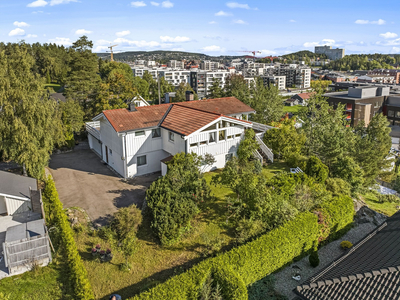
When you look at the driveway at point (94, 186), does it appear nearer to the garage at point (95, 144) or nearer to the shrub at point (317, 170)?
the garage at point (95, 144)

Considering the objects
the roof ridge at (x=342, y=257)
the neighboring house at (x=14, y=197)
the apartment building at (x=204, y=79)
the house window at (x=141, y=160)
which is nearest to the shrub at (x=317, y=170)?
the roof ridge at (x=342, y=257)

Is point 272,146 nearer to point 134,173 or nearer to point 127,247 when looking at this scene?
Result: point 134,173

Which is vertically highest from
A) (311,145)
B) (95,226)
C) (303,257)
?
(311,145)

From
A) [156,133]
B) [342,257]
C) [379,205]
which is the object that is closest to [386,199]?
[379,205]

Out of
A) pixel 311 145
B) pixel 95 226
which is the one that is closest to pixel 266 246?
pixel 95 226

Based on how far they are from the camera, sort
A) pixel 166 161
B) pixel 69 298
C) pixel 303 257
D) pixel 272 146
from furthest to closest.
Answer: pixel 272 146 → pixel 166 161 → pixel 303 257 → pixel 69 298

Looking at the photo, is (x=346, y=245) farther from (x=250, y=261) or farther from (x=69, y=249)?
(x=69, y=249)
